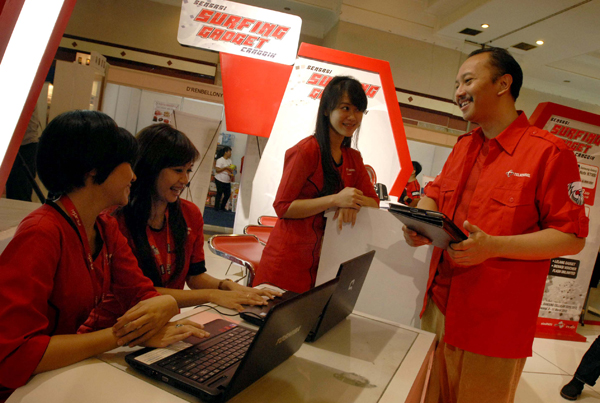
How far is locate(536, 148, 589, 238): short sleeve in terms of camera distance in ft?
4.46

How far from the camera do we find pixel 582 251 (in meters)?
4.25

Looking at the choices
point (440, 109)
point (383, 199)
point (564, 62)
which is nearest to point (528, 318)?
point (383, 199)

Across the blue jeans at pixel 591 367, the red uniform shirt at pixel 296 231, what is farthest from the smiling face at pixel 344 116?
the blue jeans at pixel 591 367

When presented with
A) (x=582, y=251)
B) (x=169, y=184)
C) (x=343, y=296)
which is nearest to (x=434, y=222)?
(x=343, y=296)

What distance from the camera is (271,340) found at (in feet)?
2.67

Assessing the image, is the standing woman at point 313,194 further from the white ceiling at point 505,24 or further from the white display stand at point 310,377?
the white ceiling at point 505,24

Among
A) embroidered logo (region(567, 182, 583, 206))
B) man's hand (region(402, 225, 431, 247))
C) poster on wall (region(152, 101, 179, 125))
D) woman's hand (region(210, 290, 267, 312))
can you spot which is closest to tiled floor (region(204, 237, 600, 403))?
man's hand (region(402, 225, 431, 247))

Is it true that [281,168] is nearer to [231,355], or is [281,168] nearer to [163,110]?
[231,355]

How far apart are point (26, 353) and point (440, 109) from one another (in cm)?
913

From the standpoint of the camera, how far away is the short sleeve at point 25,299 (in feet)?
2.58

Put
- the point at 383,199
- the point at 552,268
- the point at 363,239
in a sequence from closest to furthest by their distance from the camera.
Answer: the point at 363,239
the point at 383,199
the point at 552,268

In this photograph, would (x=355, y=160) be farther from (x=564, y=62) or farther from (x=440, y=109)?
(x=564, y=62)

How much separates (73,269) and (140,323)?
231 millimetres

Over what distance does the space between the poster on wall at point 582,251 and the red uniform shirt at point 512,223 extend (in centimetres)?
305
